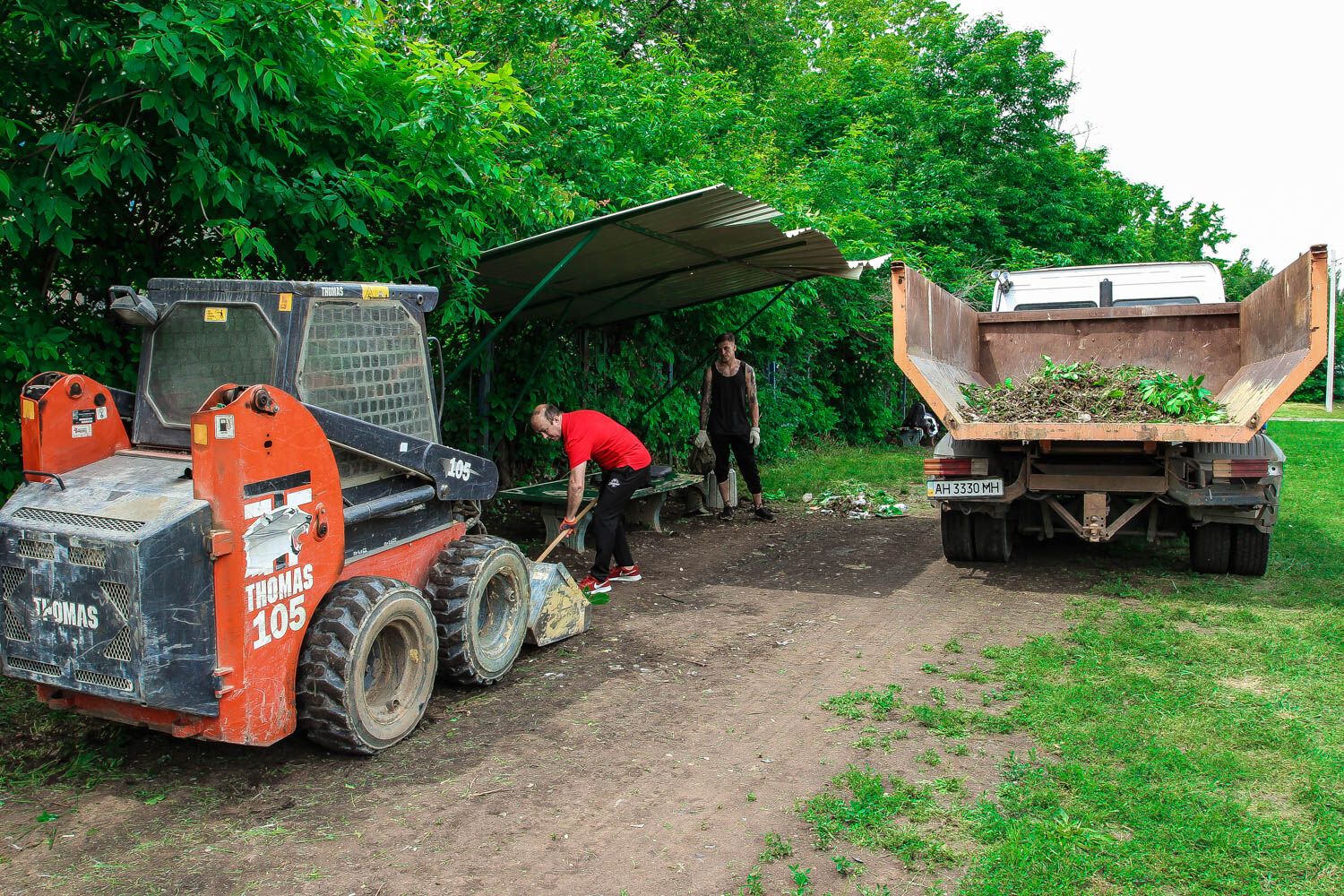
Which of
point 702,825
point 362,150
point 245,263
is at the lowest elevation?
point 702,825

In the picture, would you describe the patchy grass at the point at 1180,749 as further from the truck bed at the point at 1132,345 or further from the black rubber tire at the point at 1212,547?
the truck bed at the point at 1132,345

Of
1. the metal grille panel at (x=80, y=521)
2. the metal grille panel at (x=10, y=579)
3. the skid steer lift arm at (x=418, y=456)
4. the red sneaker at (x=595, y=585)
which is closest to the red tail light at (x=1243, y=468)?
the red sneaker at (x=595, y=585)

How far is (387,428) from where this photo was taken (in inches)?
189

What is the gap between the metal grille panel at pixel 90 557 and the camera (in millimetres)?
3562

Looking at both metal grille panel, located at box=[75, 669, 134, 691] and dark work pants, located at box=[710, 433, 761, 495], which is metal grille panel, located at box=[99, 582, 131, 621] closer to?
metal grille panel, located at box=[75, 669, 134, 691]

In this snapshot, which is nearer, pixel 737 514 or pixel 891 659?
pixel 891 659

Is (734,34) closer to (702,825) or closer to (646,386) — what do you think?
(646,386)

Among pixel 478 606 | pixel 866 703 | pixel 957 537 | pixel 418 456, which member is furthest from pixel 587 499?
pixel 866 703

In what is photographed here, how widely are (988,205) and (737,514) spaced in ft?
45.4

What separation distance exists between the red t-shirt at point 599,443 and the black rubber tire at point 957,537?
2499 millimetres

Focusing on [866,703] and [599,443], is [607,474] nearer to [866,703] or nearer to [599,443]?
[599,443]

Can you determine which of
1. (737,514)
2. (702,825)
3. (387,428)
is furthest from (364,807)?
(737,514)

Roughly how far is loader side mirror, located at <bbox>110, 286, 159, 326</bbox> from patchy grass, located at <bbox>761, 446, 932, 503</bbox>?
8.23m

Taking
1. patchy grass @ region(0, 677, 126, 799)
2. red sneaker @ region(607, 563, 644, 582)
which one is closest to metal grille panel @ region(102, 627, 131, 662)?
patchy grass @ region(0, 677, 126, 799)
